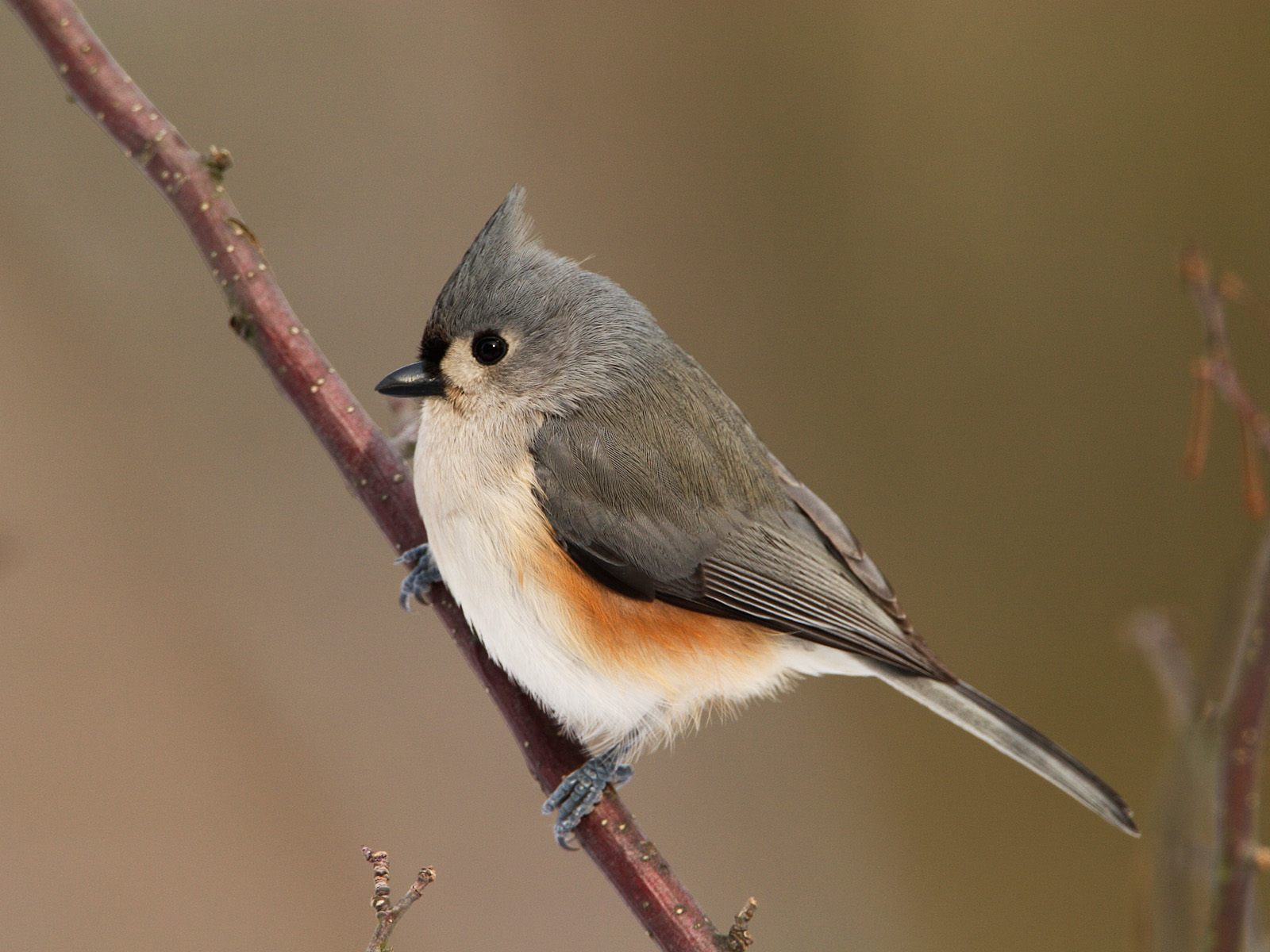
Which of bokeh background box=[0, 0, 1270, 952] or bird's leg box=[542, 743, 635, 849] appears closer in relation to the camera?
bird's leg box=[542, 743, 635, 849]

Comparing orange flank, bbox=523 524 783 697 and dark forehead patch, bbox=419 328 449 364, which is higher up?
dark forehead patch, bbox=419 328 449 364

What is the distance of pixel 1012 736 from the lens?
1.58m

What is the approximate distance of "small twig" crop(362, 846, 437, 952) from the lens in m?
0.90

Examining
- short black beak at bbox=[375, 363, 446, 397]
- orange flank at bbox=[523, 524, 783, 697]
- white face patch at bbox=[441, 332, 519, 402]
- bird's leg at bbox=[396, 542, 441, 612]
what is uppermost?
short black beak at bbox=[375, 363, 446, 397]


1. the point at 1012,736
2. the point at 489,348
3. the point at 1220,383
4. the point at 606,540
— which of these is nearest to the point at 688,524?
the point at 606,540

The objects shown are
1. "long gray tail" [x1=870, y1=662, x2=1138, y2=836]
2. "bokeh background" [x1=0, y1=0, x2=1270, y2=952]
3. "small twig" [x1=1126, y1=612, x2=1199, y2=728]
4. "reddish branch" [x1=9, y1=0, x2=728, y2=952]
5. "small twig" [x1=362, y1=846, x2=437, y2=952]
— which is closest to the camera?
"small twig" [x1=362, y1=846, x2=437, y2=952]

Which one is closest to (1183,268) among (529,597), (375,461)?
(529,597)

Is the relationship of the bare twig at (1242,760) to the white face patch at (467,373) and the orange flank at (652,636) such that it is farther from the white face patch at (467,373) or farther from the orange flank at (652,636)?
the white face patch at (467,373)

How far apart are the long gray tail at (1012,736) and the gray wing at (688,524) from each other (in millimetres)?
37

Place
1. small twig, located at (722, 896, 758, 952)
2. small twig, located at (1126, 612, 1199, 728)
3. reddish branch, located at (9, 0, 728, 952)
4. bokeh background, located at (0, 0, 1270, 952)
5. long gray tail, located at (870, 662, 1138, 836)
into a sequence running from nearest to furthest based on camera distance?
1. small twig, located at (722, 896, 758, 952)
2. small twig, located at (1126, 612, 1199, 728)
3. reddish branch, located at (9, 0, 728, 952)
4. long gray tail, located at (870, 662, 1138, 836)
5. bokeh background, located at (0, 0, 1270, 952)

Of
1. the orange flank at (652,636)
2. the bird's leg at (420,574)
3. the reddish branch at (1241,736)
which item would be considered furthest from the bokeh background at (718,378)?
the reddish branch at (1241,736)

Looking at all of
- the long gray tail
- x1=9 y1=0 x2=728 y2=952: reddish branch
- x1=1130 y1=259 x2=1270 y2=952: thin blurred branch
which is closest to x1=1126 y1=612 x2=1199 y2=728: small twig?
x1=1130 y1=259 x2=1270 y2=952: thin blurred branch

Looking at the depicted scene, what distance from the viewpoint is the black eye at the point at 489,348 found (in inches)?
62.9

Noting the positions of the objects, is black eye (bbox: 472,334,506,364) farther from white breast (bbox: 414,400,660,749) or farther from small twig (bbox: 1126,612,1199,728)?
small twig (bbox: 1126,612,1199,728)
